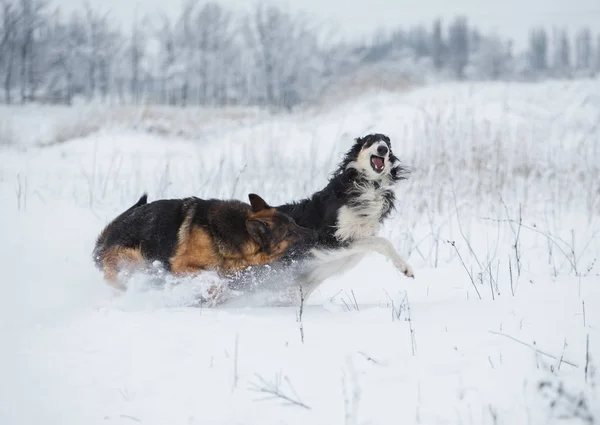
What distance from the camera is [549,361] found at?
231 centimetres

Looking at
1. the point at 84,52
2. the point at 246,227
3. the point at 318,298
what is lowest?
the point at 318,298

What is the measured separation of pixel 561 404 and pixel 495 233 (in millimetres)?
5165

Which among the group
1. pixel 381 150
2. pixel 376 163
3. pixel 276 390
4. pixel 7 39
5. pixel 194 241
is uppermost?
pixel 7 39

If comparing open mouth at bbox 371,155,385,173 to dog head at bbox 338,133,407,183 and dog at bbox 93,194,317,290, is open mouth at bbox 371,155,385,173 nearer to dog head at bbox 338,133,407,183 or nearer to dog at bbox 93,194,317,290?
dog head at bbox 338,133,407,183

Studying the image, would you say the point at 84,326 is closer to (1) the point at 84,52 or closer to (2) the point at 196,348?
(2) the point at 196,348

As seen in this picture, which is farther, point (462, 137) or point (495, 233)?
point (462, 137)

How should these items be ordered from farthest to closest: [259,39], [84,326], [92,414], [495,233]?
[259,39]
[495,233]
[84,326]
[92,414]

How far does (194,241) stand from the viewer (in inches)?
160

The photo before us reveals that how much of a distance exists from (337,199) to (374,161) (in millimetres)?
495

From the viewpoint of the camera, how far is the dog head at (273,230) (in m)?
4.09

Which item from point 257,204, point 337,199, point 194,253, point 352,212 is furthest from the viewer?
point 337,199

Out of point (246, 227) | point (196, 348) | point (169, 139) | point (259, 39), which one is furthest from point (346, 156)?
point (259, 39)

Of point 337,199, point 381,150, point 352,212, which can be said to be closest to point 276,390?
point 352,212

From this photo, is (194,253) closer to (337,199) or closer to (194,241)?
(194,241)
